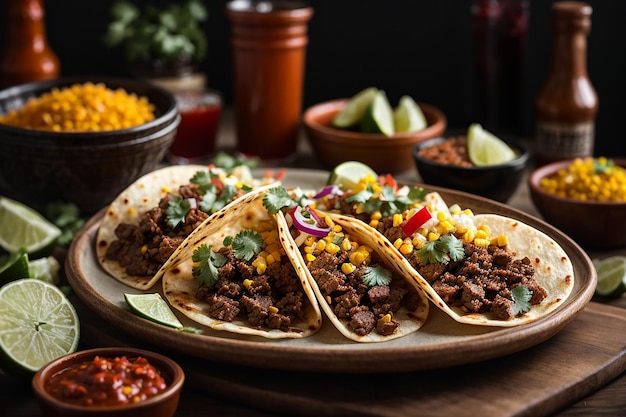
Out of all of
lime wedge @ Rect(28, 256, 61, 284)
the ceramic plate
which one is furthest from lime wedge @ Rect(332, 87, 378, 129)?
the ceramic plate

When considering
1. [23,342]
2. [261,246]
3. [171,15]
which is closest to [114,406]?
[23,342]

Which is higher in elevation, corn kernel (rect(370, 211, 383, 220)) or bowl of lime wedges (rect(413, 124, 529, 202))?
corn kernel (rect(370, 211, 383, 220))

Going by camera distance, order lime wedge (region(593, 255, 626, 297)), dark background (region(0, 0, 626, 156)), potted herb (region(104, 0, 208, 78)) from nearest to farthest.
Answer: lime wedge (region(593, 255, 626, 297)) → potted herb (region(104, 0, 208, 78)) → dark background (region(0, 0, 626, 156))

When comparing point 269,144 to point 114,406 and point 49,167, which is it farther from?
point 114,406

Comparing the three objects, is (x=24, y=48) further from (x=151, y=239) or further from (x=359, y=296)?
(x=359, y=296)

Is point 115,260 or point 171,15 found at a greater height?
point 171,15

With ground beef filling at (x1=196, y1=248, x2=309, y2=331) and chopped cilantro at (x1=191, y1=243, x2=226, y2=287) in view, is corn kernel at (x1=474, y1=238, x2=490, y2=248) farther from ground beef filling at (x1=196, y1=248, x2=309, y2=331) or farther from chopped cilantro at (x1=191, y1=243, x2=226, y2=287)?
chopped cilantro at (x1=191, y1=243, x2=226, y2=287)
